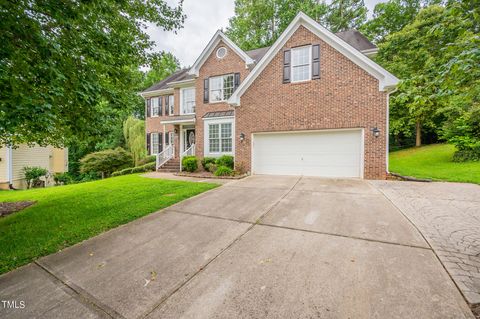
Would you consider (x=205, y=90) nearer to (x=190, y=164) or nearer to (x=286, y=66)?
(x=190, y=164)

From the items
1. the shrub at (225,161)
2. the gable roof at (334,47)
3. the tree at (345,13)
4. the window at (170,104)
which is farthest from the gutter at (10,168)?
the tree at (345,13)

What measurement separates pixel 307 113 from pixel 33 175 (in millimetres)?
18095

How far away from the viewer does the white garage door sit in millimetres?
8969

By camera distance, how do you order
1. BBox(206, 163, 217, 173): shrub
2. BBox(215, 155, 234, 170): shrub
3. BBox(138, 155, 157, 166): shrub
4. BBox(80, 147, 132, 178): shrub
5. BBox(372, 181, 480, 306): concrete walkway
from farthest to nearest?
BBox(80, 147, 132, 178): shrub → BBox(138, 155, 157, 166): shrub → BBox(206, 163, 217, 173): shrub → BBox(215, 155, 234, 170): shrub → BBox(372, 181, 480, 306): concrete walkway

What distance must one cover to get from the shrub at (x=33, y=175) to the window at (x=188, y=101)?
35.1ft

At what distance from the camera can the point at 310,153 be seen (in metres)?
9.66

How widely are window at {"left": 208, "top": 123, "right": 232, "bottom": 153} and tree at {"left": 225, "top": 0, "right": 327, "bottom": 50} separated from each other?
15.6 m

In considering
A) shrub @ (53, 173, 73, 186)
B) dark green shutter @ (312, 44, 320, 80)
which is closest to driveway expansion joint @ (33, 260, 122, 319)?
dark green shutter @ (312, 44, 320, 80)

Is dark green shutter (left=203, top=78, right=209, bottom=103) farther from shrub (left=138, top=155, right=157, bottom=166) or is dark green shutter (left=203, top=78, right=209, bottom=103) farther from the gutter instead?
the gutter

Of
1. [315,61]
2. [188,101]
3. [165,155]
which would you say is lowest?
[165,155]

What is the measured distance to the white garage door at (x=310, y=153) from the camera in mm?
8969

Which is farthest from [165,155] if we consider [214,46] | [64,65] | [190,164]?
[64,65]

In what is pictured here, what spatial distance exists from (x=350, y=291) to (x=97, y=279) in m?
2.97

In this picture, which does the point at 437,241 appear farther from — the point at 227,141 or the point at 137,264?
the point at 227,141
